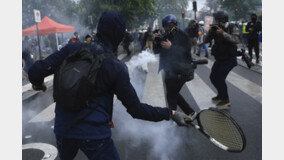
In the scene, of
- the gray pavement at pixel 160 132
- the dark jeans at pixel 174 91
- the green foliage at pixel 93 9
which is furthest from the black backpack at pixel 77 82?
the green foliage at pixel 93 9

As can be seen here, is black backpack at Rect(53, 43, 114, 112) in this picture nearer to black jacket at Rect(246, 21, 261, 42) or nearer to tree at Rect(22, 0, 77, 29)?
black jacket at Rect(246, 21, 261, 42)

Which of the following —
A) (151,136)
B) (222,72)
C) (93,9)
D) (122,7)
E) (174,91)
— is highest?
(93,9)

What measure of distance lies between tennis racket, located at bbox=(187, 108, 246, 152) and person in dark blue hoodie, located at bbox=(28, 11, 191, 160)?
198 mm

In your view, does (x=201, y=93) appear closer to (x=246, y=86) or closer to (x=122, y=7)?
(x=246, y=86)

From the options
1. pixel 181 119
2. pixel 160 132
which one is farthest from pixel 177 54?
pixel 181 119

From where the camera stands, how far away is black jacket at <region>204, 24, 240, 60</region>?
4.61 m

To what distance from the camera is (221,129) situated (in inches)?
79.5

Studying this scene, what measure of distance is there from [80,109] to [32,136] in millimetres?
2862

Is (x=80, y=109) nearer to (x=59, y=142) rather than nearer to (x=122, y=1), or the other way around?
(x=59, y=142)

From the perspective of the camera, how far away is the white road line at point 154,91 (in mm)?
5785

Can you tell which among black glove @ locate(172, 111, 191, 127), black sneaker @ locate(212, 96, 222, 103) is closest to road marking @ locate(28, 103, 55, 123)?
black sneaker @ locate(212, 96, 222, 103)

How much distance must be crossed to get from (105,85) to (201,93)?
16.2 feet

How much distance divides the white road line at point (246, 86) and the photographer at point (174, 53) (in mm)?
2506

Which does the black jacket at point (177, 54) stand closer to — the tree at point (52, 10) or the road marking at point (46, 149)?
the road marking at point (46, 149)
